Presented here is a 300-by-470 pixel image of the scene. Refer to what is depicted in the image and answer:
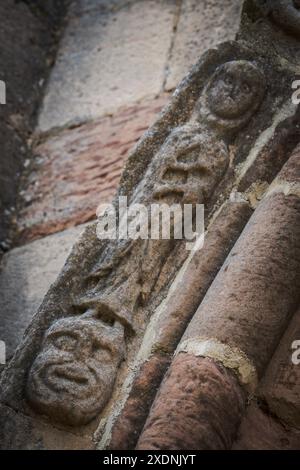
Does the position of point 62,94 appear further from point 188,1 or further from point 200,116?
point 200,116

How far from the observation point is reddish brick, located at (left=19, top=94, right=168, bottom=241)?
2.75 metres

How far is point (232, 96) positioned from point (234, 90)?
24 millimetres

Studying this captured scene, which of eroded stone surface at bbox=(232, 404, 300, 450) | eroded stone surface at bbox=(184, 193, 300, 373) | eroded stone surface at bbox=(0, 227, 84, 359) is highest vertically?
eroded stone surface at bbox=(184, 193, 300, 373)

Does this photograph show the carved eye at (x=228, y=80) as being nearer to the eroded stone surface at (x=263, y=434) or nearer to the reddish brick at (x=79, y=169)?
the reddish brick at (x=79, y=169)

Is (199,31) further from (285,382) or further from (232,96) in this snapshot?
(285,382)

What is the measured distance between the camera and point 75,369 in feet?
5.35

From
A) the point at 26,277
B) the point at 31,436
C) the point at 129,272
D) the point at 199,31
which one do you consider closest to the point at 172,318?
the point at 129,272

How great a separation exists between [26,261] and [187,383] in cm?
122

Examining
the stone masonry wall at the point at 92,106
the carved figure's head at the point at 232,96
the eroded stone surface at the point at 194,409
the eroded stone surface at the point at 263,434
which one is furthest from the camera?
the stone masonry wall at the point at 92,106

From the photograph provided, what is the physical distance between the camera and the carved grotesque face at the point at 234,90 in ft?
6.79

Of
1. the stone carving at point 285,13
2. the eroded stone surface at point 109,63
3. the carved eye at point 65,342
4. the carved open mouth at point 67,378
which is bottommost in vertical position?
the carved open mouth at point 67,378

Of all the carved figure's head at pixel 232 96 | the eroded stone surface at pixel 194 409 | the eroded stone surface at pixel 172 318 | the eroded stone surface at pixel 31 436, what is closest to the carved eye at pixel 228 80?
the carved figure's head at pixel 232 96

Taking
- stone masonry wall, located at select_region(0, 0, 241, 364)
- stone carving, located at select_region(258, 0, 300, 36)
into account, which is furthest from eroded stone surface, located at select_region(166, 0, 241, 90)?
stone carving, located at select_region(258, 0, 300, 36)

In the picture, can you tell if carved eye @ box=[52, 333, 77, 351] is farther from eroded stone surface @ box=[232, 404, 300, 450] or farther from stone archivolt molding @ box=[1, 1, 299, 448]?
eroded stone surface @ box=[232, 404, 300, 450]
